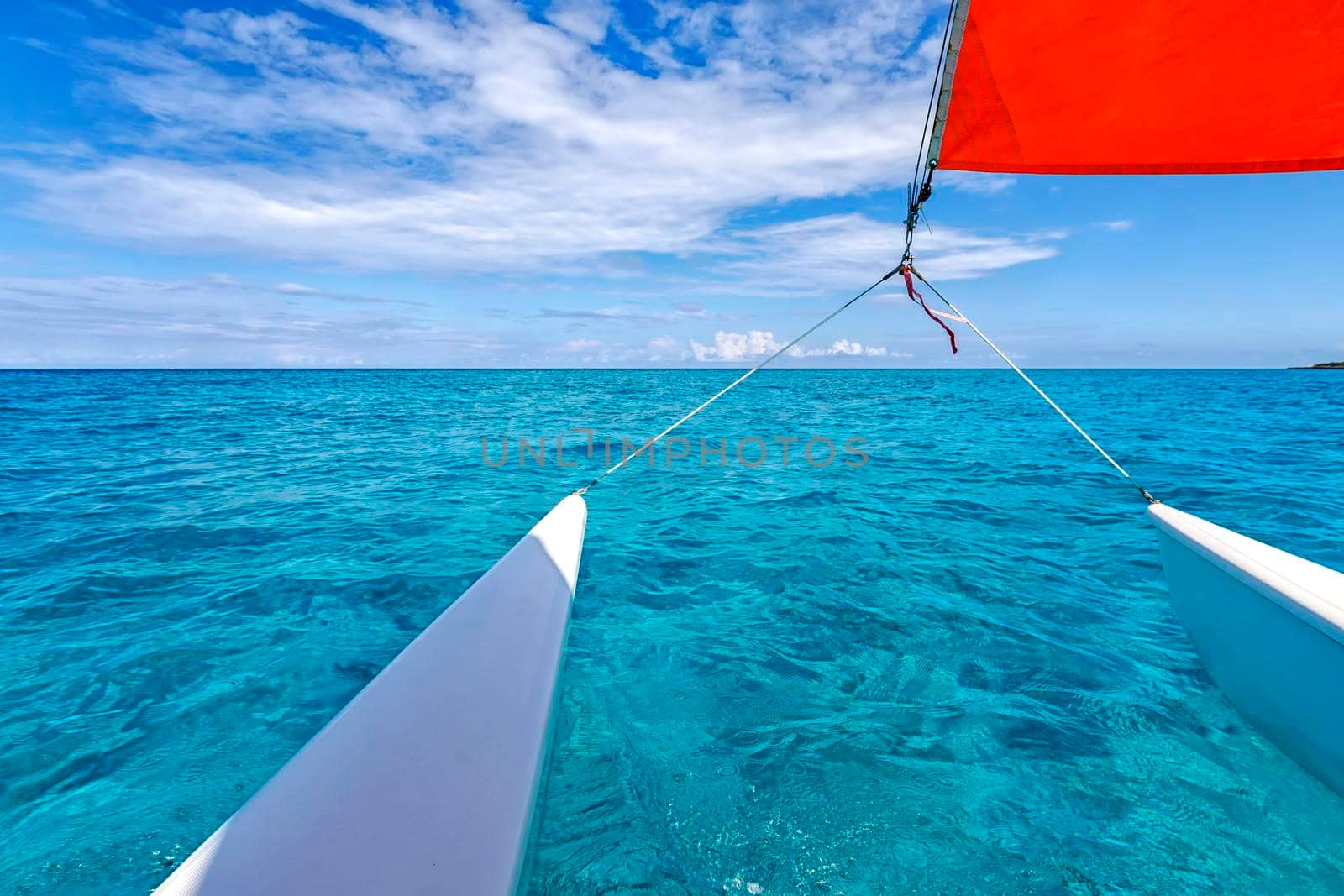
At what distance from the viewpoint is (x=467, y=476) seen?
38.1 feet

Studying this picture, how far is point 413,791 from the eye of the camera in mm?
1940

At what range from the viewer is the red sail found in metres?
3.14

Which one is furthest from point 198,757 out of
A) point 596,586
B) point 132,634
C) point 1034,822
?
point 1034,822

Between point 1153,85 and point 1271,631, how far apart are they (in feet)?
11.1

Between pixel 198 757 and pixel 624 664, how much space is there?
110 inches

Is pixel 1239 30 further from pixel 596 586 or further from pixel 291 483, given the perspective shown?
pixel 291 483
